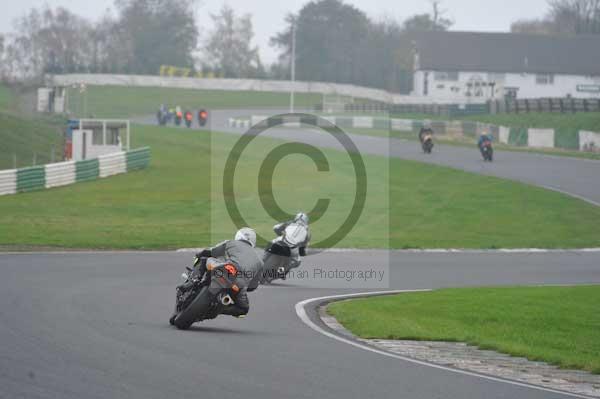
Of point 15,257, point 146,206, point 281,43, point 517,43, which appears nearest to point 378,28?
point 281,43

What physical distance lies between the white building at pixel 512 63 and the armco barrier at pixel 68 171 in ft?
187

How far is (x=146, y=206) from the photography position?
93.7 feet

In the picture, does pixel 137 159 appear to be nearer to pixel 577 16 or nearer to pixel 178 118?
pixel 178 118

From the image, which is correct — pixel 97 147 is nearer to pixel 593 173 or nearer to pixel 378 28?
pixel 593 173

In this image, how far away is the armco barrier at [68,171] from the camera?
3047 cm

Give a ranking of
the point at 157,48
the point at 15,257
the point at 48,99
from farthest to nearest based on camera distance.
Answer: the point at 157,48
the point at 48,99
the point at 15,257

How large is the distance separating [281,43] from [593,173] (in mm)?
100268

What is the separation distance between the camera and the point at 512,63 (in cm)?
9581

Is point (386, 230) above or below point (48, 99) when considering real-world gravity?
below

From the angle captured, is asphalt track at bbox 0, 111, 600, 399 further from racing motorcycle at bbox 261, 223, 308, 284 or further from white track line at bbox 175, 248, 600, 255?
white track line at bbox 175, 248, 600, 255

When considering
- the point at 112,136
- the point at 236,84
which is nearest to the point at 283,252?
the point at 112,136

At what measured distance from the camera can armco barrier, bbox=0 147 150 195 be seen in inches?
1200

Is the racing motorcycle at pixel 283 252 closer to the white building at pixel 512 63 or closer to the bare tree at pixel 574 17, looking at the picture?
the white building at pixel 512 63

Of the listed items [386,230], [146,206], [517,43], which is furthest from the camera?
[517,43]
